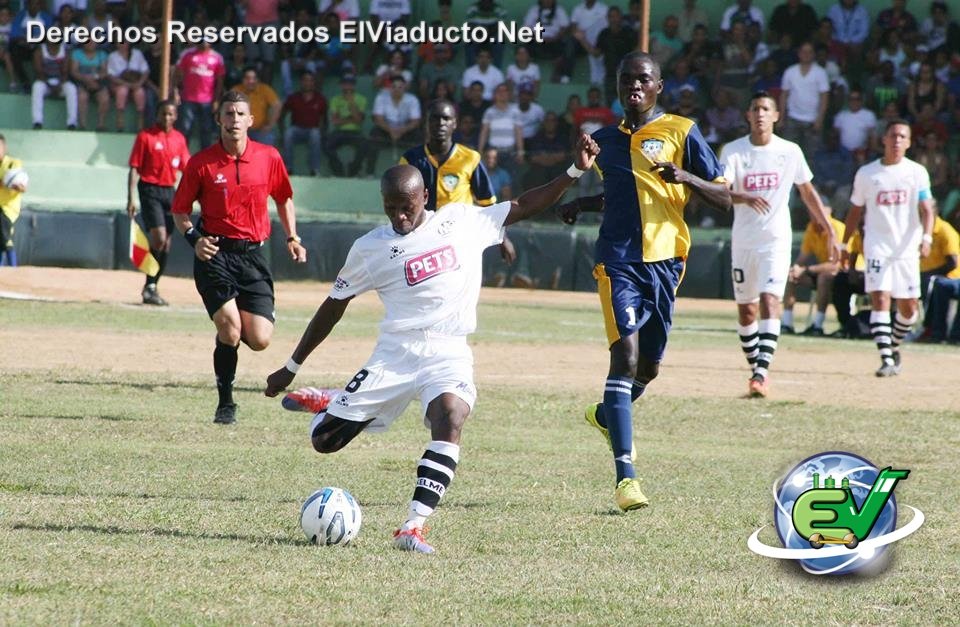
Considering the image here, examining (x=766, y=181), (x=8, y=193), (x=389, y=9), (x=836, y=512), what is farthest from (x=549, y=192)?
(x=389, y=9)

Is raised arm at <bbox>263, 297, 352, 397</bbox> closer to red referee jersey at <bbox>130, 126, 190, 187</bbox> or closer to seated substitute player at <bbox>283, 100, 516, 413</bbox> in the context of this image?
seated substitute player at <bbox>283, 100, 516, 413</bbox>

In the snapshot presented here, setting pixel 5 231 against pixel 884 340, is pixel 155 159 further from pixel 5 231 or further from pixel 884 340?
pixel 884 340

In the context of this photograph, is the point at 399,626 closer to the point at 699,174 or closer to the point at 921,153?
the point at 699,174

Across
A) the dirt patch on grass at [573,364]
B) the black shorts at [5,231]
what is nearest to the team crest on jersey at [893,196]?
the dirt patch on grass at [573,364]

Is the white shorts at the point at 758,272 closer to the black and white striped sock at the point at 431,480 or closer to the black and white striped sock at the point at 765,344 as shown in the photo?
the black and white striped sock at the point at 765,344

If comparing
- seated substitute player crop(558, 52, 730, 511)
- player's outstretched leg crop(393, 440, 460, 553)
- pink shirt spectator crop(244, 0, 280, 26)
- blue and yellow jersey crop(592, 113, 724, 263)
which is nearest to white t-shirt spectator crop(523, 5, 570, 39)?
pink shirt spectator crop(244, 0, 280, 26)

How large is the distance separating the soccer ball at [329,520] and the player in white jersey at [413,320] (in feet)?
1.24

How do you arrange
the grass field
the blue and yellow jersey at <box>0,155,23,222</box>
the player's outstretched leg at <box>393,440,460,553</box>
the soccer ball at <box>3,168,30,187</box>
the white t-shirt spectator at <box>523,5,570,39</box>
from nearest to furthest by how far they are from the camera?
the grass field
the player's outstretched leg at <box>393,440,460,553</box>
the soccer ball at <box>3,168,30,187</box>
the blue and yellow jersey at <box>0,155,23,222</box>
the white t-shirt spectator at <box>523,5,570,39</box>

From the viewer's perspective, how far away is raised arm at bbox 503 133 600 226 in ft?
25.5

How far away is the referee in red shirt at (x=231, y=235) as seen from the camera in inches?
451

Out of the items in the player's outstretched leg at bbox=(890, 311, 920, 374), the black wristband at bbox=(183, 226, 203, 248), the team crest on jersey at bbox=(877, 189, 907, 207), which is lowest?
the player's outstretched leg at bbox=(890, 311, 920, 374)

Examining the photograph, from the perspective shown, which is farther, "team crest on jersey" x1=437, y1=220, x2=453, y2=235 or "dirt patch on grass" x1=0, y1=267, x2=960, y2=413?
"dirt patch on grass" x1=0, y1=267, x2=960, y2=413

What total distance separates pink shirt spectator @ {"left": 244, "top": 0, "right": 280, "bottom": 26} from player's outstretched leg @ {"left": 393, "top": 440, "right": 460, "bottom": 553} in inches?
890

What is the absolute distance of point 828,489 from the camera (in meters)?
5.75
